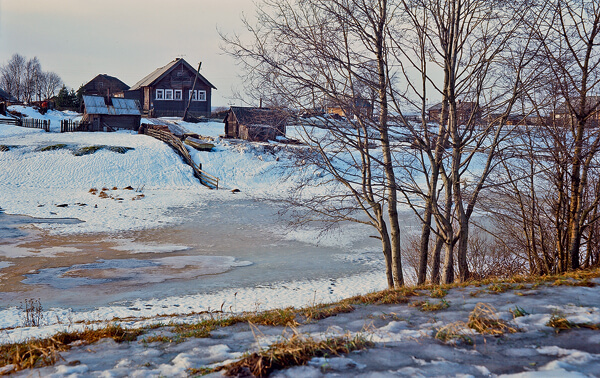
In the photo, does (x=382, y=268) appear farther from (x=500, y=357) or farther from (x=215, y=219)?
(x=500, y=357)

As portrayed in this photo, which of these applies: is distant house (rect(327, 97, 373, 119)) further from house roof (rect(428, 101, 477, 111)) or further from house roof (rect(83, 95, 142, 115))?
house roof (rect(83, 95, 142, 115))

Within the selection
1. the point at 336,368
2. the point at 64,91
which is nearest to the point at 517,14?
the point at 336,368

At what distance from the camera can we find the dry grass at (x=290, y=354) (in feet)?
11.8

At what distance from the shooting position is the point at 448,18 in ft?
27.5

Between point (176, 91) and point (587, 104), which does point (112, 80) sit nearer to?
point (176, 91)

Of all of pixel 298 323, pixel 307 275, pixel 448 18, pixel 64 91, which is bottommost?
pixel 307 275

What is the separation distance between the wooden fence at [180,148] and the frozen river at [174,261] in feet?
39.9

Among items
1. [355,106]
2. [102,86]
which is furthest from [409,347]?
[102,86]

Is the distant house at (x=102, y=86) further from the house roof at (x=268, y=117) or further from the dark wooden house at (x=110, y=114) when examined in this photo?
the house roof at (x=268, y=117)

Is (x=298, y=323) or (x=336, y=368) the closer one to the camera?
(x=336, y=368)

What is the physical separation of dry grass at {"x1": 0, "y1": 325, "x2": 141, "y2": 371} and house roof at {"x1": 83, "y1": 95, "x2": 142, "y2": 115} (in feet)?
157

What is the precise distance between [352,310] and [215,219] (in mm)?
19909

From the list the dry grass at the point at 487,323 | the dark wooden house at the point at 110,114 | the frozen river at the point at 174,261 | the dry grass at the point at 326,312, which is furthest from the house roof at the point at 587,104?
the dark wooden house at the point at 110,114

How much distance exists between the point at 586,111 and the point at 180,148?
3594cm
